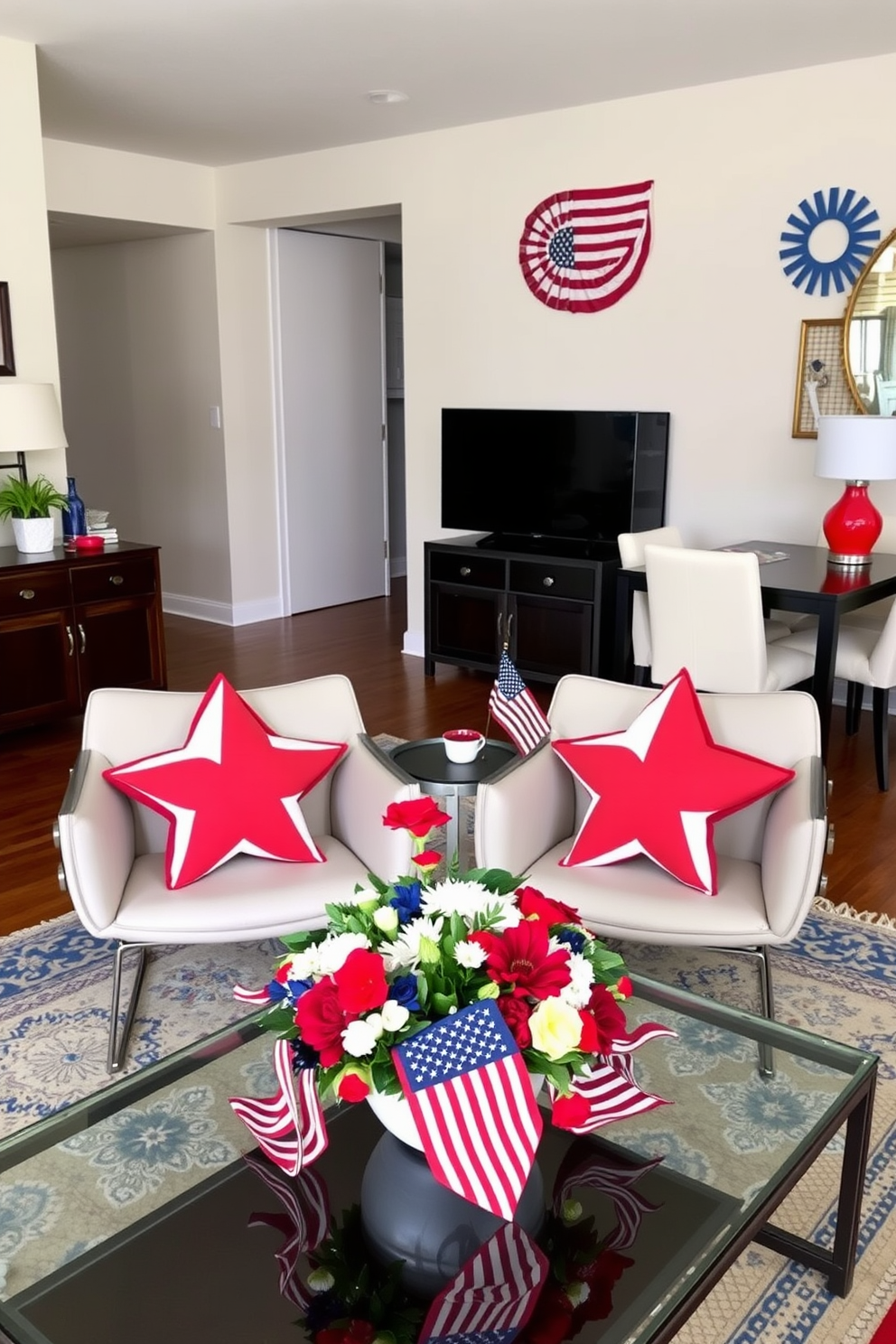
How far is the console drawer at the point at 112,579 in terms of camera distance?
4.65 meters

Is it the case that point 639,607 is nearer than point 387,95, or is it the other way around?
point 639,607

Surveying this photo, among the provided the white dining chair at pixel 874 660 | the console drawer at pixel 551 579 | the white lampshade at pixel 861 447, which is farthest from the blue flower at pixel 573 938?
the console drawer at pixel 551 579

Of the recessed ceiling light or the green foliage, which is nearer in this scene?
the green foliage

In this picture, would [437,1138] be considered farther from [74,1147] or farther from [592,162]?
[592,162]

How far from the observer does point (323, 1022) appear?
140cm

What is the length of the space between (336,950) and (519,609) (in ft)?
12.7

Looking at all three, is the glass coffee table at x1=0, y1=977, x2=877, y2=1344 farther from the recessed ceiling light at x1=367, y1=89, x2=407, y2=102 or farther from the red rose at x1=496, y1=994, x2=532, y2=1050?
the recessed ceiling light at x1=367, y1=89, x2=407, y2=102

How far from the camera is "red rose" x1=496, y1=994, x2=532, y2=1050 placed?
1422 mm

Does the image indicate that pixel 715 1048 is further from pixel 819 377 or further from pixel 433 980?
pixel 819 377

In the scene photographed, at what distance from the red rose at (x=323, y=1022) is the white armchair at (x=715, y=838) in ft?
3.40

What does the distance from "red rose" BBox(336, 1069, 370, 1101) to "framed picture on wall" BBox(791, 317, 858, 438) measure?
3.86 metres

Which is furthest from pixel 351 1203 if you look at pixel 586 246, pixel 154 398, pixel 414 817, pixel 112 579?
pixel 154 398

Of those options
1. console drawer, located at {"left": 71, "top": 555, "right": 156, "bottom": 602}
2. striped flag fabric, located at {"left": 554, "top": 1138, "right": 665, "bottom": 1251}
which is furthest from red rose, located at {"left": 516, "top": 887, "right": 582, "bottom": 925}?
console drawer, located at {"left": 71, "top": 555, "right": 156, "bottom": 602}

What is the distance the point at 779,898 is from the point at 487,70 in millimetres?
3635
